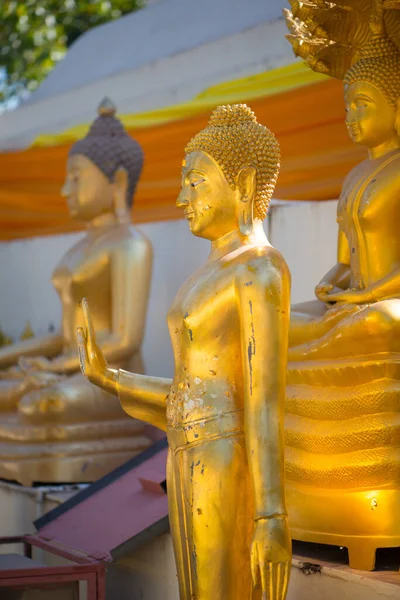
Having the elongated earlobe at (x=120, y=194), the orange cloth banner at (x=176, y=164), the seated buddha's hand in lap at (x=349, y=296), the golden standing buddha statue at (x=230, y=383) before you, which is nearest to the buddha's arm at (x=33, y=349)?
the elongated earlobe at (x=120, y=194)

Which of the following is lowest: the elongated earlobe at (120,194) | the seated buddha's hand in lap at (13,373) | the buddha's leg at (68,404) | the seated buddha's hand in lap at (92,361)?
the buddha's leg at (68,404)

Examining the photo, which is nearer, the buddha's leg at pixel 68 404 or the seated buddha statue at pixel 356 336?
the seated buddha statue at pixel 356 336

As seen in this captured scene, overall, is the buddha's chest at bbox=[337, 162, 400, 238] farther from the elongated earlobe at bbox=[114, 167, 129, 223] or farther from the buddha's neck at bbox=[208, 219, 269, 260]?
the elongated earlobe at bbox=[114, 167, 129, 223]

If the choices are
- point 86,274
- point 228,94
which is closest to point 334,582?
point 86,274

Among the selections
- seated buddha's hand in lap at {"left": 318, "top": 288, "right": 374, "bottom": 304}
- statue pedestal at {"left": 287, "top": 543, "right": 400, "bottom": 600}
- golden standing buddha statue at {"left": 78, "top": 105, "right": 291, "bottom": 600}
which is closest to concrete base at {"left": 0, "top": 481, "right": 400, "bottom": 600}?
statue pedestal at {"left": 287, "top": 543, "right": 400, "bottom": 600}

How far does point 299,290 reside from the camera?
4.97m

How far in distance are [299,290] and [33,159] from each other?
2950 mm

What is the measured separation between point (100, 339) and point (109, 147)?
0.91 m

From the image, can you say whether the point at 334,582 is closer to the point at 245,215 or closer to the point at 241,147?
the point at 245,215

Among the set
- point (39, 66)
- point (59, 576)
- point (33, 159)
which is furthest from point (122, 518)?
point (39, 66)

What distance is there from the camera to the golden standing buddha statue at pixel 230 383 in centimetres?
259

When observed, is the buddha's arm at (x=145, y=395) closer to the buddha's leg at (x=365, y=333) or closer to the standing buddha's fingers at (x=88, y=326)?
the standing buddha's fingers at (x=88, y=326)

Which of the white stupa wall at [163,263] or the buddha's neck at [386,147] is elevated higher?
the buddha's neck at [386,147]

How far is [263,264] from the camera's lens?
268cm
